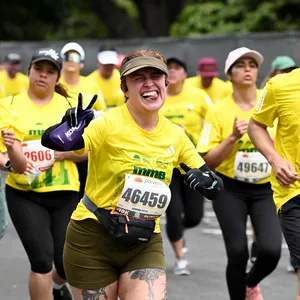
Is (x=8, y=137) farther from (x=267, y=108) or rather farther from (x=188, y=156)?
(x=267, y=108)

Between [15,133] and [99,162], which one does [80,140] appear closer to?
[99,162]

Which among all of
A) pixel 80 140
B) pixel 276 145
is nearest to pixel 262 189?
pixel 276 145

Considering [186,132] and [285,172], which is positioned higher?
[285,172]

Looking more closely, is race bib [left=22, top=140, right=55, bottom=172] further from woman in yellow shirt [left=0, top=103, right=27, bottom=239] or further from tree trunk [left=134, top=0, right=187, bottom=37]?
tree trunk [left=134, top=0, right=187, bottom=37]

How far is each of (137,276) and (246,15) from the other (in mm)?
20266

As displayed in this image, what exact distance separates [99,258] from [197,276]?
172 inches

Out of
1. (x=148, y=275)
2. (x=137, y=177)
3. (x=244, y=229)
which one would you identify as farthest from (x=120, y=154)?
(x=244, y=229)

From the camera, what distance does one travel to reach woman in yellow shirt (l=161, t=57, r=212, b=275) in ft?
32.4

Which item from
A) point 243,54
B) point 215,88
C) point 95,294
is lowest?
point 95,294

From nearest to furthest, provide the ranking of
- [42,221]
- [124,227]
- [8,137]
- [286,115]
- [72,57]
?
[124,227]
[286,115]
[8,137]
[42,221]
[72,57]

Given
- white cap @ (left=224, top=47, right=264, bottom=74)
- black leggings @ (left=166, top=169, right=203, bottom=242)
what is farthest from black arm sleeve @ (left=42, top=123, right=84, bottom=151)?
black leggings @ (left=166, top=169, right=203, bottom=242)

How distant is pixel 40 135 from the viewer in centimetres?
735

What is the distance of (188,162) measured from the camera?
568 cm

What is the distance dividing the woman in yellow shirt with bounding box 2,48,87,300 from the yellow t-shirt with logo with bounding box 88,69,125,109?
16.3 ft
